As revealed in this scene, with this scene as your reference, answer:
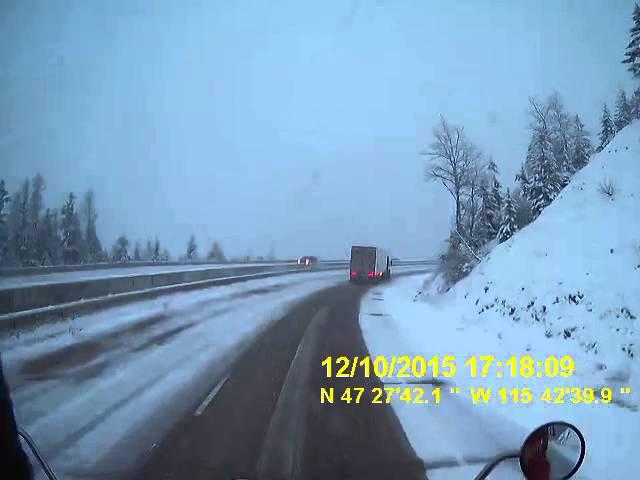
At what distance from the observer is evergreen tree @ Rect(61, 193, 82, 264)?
40094mm

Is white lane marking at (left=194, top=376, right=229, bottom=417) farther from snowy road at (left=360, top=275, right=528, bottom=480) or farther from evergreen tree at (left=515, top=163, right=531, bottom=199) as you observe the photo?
evergreen tree at (left=515, top=163, right=531, bottom=199)

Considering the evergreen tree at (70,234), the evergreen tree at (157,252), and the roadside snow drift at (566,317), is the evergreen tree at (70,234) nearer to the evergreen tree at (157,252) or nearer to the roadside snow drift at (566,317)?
the evergreen tree at (157,252)

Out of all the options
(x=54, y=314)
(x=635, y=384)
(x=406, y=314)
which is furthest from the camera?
(x=406, y=314)

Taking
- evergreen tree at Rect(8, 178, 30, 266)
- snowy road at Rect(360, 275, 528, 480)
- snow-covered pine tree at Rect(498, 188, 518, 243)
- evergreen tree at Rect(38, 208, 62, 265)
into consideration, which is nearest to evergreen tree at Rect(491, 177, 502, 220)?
snow-covered pine tree at Rect(498, 188, 518, 243)

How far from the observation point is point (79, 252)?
42656 millimetres

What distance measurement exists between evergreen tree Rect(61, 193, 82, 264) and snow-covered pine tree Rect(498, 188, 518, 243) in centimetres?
3452

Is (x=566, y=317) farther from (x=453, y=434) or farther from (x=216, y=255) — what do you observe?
(x=216, y=255)

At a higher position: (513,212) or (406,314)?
(513,212)

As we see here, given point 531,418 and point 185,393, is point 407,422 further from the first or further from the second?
point 185,393

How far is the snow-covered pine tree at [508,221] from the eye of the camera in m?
25.2

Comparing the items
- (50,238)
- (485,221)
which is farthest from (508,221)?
(50,238)

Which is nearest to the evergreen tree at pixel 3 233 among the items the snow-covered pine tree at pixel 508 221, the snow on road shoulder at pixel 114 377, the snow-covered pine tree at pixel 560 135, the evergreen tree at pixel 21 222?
the evergreen tree at pixel 21 222

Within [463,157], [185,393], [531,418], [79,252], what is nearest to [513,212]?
[463,157]

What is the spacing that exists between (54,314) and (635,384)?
1353 cm
